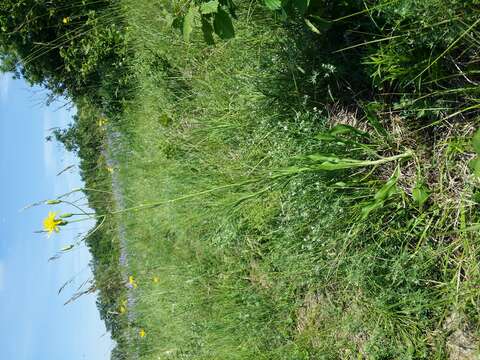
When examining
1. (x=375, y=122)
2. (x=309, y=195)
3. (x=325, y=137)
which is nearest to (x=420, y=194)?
(x=375, y=122)

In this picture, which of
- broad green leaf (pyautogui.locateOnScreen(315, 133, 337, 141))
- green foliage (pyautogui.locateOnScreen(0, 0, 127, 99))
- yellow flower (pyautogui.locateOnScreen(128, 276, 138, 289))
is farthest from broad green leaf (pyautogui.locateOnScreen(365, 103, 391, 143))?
yellow flower (pyautogui.locateOnScreen(128, 276, 138, 289))

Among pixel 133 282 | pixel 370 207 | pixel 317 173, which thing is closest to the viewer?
pixel 370 207

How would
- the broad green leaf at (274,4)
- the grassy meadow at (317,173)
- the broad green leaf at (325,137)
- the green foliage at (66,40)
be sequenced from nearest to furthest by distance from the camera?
the broad green leaf at (274,4), the grassy meadow at (317,173), the broad green leaf at (325,137), the green foliage at (66,40)

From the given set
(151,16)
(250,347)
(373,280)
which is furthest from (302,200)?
(151,16)

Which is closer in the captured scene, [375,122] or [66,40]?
[375,122]

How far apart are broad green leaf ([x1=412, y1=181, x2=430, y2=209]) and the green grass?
0.11 feet

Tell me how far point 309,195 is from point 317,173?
0.14 m

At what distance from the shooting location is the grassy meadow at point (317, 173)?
7.45ft

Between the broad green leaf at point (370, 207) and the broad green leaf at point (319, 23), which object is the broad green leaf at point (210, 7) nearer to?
the broad green leaf at point (319, 23)

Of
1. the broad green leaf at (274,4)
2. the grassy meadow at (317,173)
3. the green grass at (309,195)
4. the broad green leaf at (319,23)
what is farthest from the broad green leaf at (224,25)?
the green grass at (309,195)

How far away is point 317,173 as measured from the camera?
8.75 feet

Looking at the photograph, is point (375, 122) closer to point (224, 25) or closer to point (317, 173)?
point (317, 173)

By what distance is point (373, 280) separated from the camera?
265 centimetres

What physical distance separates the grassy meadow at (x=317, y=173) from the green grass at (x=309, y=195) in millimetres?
11
